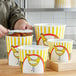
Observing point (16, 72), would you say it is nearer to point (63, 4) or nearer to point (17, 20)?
point (17, 20)

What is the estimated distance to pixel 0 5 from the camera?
1.60 meters

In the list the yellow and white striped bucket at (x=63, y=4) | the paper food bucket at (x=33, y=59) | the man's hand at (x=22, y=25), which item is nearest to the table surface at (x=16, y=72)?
the paper food bucket at (x=33, y=59)

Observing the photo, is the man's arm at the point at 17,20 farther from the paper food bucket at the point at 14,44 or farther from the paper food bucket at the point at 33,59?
the paper food bucket at the point at 33,59

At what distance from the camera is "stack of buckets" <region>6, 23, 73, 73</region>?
834 mm

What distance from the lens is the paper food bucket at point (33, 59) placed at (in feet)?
2.72

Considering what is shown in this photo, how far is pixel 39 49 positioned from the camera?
2.73 feet

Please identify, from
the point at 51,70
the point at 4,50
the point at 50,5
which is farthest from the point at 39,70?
the point at 50,5

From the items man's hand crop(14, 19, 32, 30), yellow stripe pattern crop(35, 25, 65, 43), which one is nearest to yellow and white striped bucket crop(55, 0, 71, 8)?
man's hand crop(14, 19, 32, 30)

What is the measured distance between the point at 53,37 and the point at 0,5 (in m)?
0.72

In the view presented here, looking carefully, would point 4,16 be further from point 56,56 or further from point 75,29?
point 75,29

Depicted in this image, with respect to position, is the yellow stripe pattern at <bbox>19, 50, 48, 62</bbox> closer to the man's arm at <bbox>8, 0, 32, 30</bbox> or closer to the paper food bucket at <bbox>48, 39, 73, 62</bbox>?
the paper food bucket at <bbox>48, 39, 73, 62</bbox>

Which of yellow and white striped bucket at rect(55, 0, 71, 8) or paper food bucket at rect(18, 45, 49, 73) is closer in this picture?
paper food bucket at rect(18, 45, 49, 73)

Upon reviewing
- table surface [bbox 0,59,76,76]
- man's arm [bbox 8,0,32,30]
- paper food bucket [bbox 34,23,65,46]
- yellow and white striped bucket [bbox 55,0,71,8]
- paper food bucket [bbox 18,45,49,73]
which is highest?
yellow and white striped bucket [bbox 55,0,71,8]

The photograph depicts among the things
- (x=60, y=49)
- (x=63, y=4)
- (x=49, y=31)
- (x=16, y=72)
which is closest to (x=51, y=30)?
(x=49, y=31)
